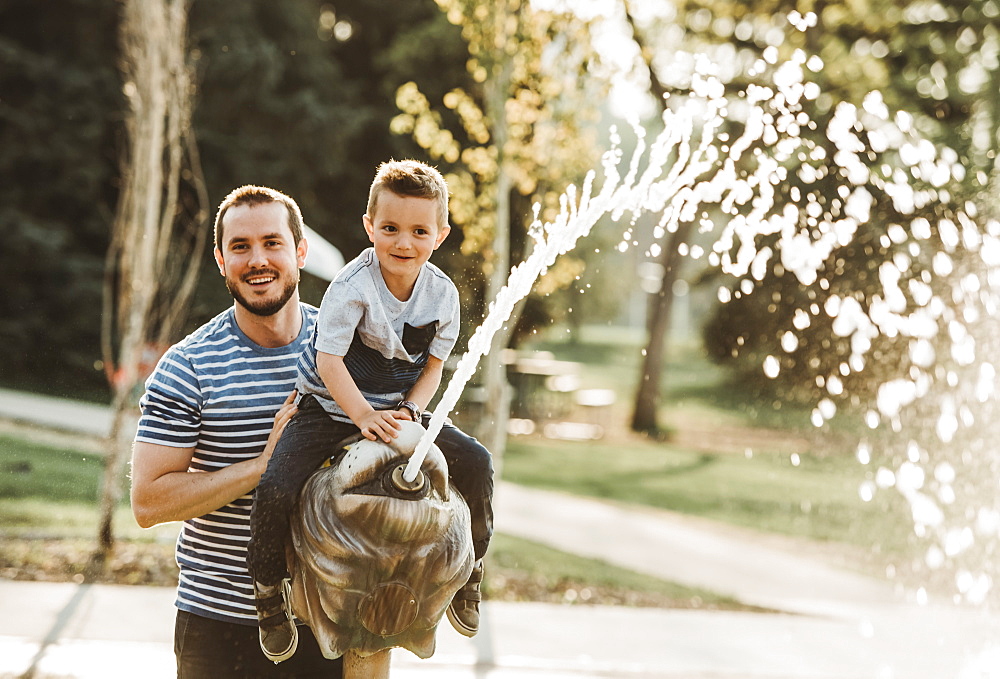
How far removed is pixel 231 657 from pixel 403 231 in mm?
1064

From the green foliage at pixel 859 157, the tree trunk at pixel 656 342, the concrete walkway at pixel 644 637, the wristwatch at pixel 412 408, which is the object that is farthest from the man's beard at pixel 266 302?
the tree trunk at pixel 656 342

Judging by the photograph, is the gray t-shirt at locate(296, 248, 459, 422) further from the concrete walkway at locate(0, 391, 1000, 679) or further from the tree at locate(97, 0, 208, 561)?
the tree at locate(97, 0, 208, 561)

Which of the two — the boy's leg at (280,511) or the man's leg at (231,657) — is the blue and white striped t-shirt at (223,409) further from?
the boy's leg at (280,511)

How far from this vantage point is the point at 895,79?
12469 millimetres

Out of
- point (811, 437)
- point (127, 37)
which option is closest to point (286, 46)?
point (127, 37)

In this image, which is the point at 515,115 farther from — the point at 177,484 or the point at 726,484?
the point at 726,484

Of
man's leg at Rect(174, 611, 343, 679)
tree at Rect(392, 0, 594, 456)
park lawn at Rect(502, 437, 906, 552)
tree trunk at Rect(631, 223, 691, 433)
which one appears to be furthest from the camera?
tree trunk at Rect(631, 223, 691, 433)

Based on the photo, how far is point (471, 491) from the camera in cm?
146

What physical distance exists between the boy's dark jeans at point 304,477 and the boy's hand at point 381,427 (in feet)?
0.37

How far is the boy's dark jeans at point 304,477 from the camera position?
4.35 feet

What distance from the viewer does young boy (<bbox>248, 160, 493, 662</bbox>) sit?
134cm

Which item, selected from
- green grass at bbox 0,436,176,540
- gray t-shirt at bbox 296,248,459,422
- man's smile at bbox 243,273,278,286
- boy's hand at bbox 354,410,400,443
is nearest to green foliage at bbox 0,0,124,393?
green grass at bbox 0,436,176,540

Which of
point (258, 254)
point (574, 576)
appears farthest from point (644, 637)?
point (258, 254)

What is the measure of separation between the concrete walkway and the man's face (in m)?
3.56
